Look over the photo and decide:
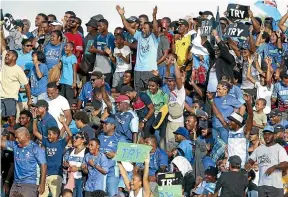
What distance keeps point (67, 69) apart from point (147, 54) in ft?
5.06

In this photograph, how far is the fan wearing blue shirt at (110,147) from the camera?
20.6 metres

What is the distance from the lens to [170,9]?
28.0 meters

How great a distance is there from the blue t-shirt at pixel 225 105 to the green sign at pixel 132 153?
9.88 ft

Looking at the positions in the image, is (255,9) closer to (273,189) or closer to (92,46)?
→ (92,46)

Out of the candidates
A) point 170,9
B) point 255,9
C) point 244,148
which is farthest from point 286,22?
point 244,148

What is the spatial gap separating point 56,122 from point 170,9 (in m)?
6.62

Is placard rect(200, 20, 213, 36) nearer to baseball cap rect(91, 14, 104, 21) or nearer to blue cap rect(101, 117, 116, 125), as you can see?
baseball cap rect(91, 14, 104, 21)

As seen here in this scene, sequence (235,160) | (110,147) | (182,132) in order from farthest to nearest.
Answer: (182,132) < (110,147) < (235,160)

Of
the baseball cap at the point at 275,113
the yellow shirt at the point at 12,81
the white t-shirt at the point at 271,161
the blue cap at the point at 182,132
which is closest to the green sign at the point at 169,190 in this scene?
the white t-shirt at the point at 271,161

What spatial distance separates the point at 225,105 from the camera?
22.5 m

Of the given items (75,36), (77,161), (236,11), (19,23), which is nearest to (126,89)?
(77,161)

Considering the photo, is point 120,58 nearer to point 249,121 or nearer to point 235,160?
point 249,121

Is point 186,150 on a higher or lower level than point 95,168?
higher

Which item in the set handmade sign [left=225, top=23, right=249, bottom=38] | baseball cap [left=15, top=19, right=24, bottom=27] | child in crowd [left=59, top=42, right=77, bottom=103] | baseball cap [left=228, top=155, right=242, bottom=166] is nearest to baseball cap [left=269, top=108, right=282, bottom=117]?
handmade sign [left=225, top=23, right=249, bottom=38]
